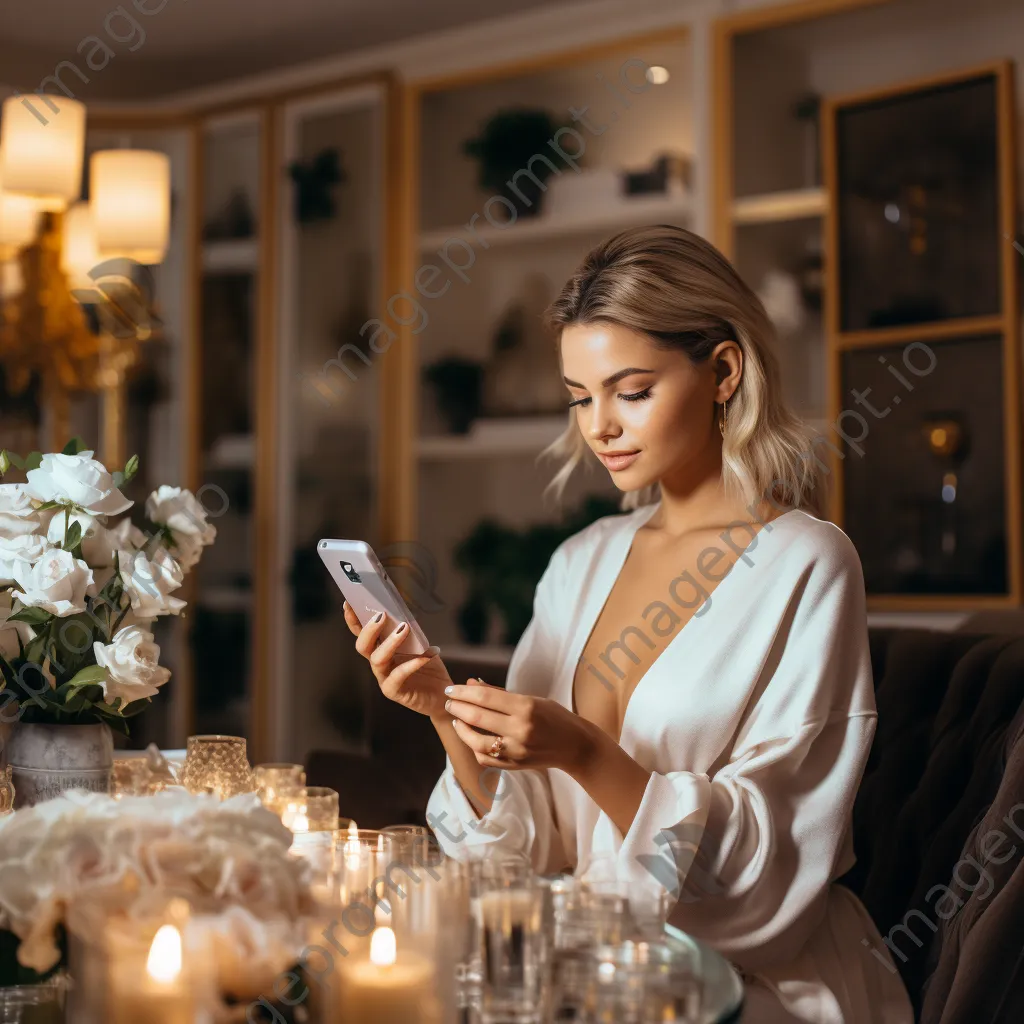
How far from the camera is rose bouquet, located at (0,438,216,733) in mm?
1235

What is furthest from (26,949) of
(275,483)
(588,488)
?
(275,483)

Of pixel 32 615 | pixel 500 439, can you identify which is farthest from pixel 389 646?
pixel 500 439

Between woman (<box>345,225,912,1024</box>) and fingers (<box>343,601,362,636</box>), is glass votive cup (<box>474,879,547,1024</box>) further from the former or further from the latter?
fingers (<box>343,601,362,636</box>)

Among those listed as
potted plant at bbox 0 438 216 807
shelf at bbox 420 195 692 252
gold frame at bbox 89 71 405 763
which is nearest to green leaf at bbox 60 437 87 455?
potted plant at bbox 0 438 216 807

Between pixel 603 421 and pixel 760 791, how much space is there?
1.59 feet

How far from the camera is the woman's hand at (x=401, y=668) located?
139 cm

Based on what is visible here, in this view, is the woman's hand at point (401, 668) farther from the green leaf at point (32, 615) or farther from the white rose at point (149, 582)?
the green leaf at point (32, 615)

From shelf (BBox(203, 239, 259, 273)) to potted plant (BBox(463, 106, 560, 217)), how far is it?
2.93 ft

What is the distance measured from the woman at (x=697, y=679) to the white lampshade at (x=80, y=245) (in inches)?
76.7

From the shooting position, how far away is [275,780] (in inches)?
55.3

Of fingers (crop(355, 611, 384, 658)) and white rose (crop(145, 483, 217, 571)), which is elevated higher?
white rose (crop(145, 483, 217, 571))

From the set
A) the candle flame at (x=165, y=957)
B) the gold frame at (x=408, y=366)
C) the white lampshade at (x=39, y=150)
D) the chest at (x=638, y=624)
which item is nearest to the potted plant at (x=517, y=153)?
the gold frame at (x=408, y=366)

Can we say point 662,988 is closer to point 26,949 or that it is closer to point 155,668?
point 26,949

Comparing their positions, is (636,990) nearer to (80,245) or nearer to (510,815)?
(510,815)
